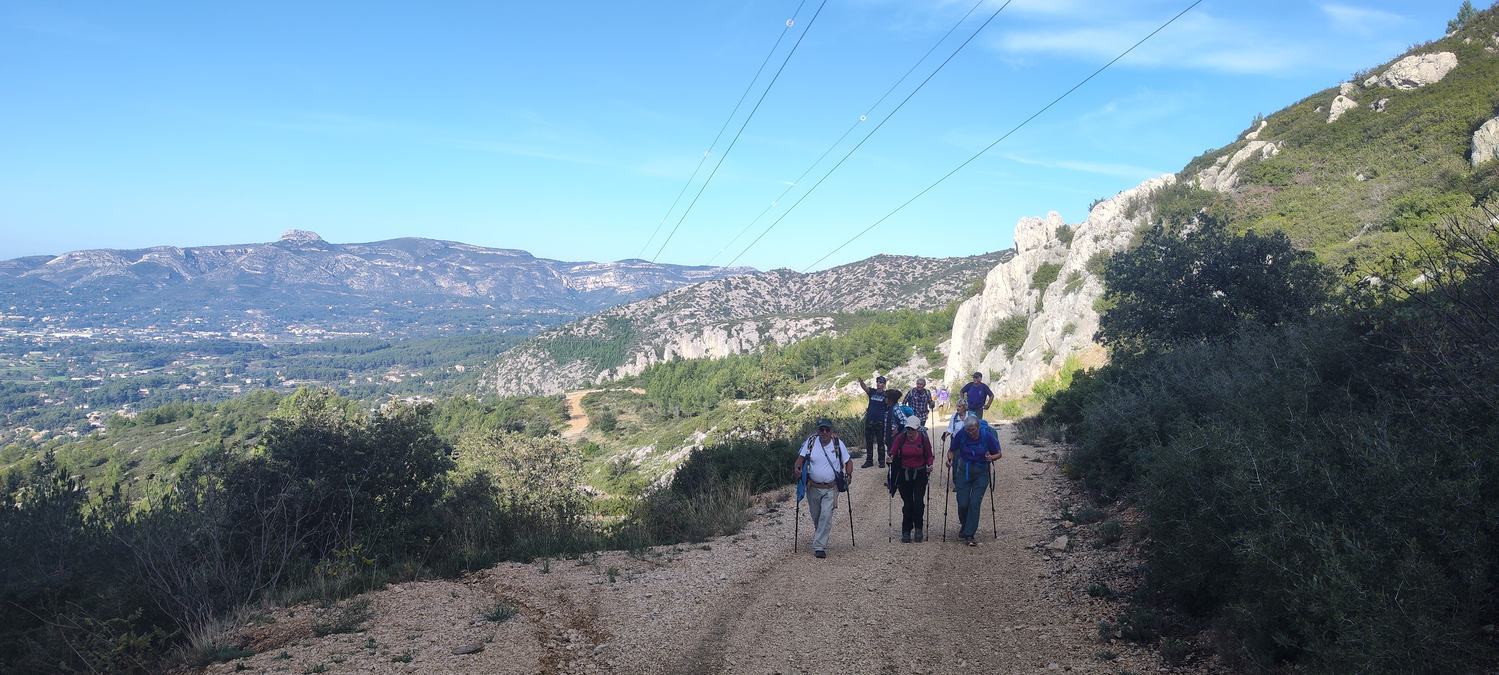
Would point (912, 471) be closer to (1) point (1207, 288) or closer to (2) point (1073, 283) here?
(1) point (1207, 288)

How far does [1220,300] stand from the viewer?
1667cm

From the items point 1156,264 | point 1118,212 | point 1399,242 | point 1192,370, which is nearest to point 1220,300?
point 1156,264

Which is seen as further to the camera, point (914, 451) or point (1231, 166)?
point (1231, 166)

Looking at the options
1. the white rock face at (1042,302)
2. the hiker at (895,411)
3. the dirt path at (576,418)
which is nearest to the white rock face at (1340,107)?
the white rock face at (1042,302)

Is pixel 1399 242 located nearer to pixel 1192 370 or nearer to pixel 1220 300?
pixel 1220 300

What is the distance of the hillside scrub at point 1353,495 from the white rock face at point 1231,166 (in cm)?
3743

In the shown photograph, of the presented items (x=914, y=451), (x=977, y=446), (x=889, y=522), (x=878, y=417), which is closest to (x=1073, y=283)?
(x=878, y=417)

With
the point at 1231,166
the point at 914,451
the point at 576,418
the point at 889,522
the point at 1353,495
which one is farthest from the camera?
the point at 576,418

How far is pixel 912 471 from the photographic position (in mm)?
10289

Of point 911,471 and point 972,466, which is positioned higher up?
point 972,466

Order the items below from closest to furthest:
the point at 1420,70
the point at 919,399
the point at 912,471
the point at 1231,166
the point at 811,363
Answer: the point at 912,471 → the point at 919,399 → the point at 1420,70 → the point at 1231,166 → the point at 811,363

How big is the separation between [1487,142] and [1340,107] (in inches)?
763

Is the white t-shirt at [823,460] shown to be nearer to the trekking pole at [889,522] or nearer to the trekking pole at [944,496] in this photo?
the trekking pole at [889,522]

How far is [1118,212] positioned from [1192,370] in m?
37.5
